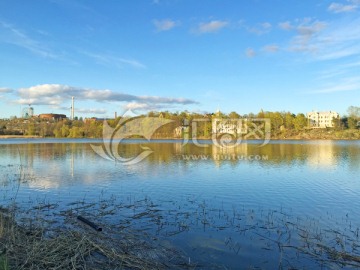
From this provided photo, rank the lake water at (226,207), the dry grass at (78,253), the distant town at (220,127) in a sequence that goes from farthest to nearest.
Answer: the distant town at (220,127) < the lake water at (226,207) < the dry grass at (78,253)

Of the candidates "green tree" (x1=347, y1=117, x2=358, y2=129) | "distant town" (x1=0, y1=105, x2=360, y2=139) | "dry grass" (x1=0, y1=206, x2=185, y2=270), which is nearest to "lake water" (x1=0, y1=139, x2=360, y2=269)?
"dry grass" (x1=0, y1=206, x2=185, y2=270)

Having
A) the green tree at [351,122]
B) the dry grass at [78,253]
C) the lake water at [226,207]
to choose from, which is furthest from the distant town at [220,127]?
the dry grass at [78,253]

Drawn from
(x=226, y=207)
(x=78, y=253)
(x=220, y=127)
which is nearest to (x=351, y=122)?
(x=220, y=127)

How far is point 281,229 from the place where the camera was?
45.5 ft

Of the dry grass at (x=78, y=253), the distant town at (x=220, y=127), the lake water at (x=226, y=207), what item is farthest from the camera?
the distant town at (x=220, y=127)

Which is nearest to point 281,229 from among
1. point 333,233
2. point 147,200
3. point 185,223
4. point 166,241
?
point 333,233

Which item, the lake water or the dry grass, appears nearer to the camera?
the dry grass

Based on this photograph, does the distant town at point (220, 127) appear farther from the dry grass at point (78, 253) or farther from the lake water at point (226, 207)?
the dry grass at point (78, 253)

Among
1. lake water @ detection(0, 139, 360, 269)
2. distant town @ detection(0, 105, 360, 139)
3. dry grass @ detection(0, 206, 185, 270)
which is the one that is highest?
distant town @ detection(0, 105, 360, 139)

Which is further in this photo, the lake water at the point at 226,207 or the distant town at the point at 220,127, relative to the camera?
the distant town at the point at 220,127

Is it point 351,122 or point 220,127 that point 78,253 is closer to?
point 220,127

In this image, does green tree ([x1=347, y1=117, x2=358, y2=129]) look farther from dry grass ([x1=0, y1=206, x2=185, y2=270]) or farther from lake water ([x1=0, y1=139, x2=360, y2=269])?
dry grass ([x1=0, y1=206, x2=185, y2=270])

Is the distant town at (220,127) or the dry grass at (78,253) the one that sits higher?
the distant town at (220,127)

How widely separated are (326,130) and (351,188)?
13337cm
